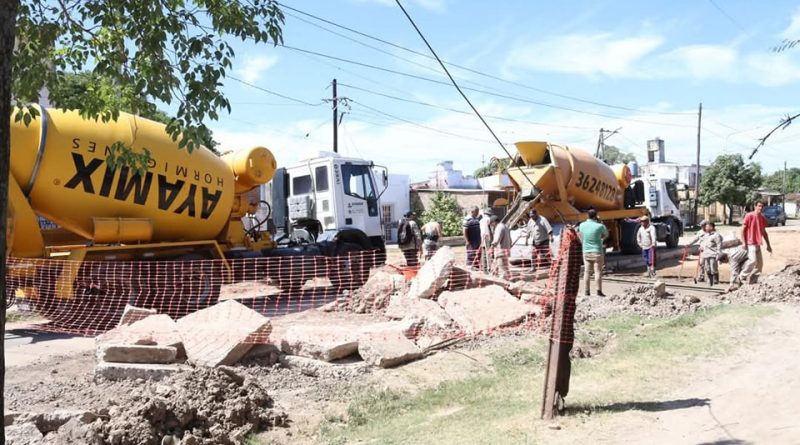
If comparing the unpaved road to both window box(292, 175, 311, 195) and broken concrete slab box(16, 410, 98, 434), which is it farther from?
window box(292, 175, 311, 195)

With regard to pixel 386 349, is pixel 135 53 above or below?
above

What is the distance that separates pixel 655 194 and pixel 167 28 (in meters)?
19.7

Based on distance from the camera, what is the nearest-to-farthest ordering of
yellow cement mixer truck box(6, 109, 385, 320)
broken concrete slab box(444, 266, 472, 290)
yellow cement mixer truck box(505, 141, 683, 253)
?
1. yellow cement mixer truck box(6, 109, 385, 320)
2. broken concrete slab box(444, 266, 472, 290)
3. yellow cement mixer truck box(505, 141, 683, 253)

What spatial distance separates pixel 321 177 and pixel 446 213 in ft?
67.3

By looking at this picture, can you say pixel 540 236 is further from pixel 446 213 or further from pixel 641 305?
pixel 446 213

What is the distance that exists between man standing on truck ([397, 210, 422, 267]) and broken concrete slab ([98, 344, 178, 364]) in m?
7.90

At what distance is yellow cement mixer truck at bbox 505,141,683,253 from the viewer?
52.0 ft

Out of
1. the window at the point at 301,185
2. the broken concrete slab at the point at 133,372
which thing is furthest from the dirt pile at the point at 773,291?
the window at the point at 301,185

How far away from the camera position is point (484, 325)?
8.23 metres

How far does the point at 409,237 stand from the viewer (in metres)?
14.2

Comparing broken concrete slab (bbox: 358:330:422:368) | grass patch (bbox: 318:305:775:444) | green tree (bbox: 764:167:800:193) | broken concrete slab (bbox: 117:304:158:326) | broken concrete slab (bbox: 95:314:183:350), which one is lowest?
grass patch (bbox: 318:305:775:444)

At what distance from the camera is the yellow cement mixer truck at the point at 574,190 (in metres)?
15.9

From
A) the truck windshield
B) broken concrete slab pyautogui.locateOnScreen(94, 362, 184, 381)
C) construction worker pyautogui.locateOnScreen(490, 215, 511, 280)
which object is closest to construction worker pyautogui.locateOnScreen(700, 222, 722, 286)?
construction worker pyautogui.locateOnScreen(490, 215, 511, 280)

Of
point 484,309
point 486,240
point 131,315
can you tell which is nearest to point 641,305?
point 484,309
